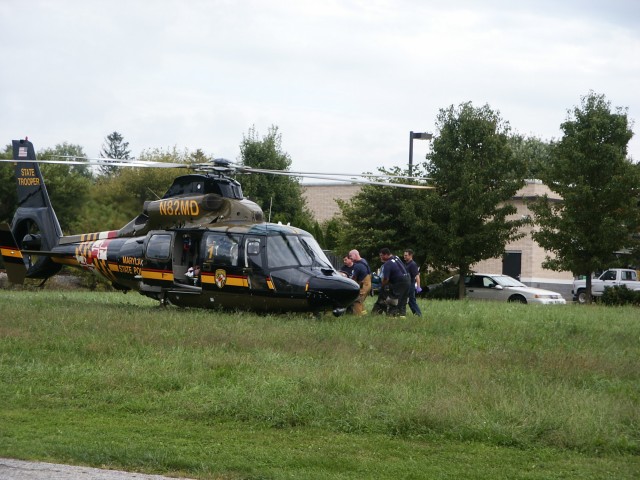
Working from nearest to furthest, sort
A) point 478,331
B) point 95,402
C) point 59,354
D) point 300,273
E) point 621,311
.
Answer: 1. point 95,402
2. point 59,354
3. point 478,331
4. point 300,273
5. point 621,311

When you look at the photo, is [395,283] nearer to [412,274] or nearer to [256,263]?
[412,274]

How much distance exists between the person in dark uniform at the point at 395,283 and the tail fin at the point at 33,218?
877 centimetres

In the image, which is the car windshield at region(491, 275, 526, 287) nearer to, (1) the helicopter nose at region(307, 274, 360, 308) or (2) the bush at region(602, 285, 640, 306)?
(2) the bush at region(602, 285, 640, 306)

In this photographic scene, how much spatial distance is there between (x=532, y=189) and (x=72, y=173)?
2514cm

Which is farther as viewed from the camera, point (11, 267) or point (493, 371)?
point (11, 267)

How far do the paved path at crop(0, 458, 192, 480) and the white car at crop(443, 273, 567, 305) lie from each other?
28285 mm

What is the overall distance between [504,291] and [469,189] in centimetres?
427

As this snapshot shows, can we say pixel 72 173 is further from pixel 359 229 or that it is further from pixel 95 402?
pixel 95 402

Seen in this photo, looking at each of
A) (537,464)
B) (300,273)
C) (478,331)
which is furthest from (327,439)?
(300,273)

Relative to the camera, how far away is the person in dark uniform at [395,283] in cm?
2017

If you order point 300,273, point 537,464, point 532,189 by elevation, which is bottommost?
point 537,464

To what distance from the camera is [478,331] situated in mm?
17281

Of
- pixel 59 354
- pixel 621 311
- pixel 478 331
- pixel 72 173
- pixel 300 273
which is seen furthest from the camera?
pixel 72 173

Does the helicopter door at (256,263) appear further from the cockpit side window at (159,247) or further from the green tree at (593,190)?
the green tree at (593,190)
